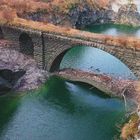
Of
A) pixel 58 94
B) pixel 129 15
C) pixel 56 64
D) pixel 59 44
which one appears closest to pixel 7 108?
pixel 58 94

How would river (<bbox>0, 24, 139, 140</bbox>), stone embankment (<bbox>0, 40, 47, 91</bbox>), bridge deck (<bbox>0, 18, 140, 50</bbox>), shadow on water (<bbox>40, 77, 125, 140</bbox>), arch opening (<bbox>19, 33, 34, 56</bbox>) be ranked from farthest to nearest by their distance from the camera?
arch opening (<bbox>19, 33, 34, 56</bbox>) < stone embankment (<bbox>0, 40, 47, 91</bbox>) < bridge deck (<bbox>0, 18, 140, 50</bbox>) < shadow on water (<bbox>40, 77, 125, 140</bbox>) < river (<bbox>0, 24, 139, 140</bbox>)

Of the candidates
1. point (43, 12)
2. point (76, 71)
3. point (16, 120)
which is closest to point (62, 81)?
point (76, 71)

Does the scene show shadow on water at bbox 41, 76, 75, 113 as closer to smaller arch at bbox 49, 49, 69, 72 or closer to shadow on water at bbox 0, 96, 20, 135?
smaller arch at bbox 49, 49, 69, 72

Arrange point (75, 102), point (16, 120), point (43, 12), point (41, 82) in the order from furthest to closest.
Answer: point (43, 12), point (41, 82), point (75, 102), point (16, 120)

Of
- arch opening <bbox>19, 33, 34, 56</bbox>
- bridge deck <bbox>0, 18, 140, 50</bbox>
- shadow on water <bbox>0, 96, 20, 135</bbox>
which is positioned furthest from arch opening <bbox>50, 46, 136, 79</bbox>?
shadow on water <bbox>0, 96, 20, 135</bbox>

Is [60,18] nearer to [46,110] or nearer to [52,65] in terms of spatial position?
[52,65]
